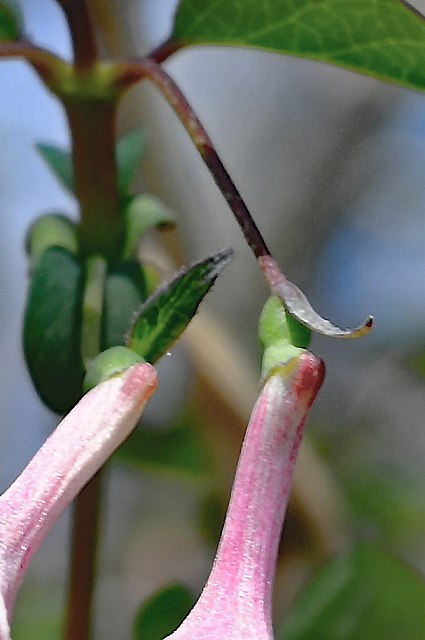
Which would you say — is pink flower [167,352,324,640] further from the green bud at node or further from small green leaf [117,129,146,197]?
small green leaf [117,129,146,197]

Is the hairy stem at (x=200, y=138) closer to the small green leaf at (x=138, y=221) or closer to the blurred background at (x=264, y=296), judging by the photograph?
the small green leaf at (x=138, y=221)

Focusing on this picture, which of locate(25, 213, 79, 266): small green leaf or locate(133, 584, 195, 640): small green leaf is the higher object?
locate(25, 213, 79, 266): small green leaf

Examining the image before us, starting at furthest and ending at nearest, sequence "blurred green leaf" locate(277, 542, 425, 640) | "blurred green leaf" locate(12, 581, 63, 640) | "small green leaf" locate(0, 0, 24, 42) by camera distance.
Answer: "blurred green leaf" locate(12, 581, 63, 640), "blurred green leaf" locate(277, 542, 425, 640), "small green leaf" locate(0, 0, 24, 42)

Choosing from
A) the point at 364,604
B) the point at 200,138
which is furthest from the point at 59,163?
the point at 364,604

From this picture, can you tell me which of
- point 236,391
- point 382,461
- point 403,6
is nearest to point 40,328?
point 403,6

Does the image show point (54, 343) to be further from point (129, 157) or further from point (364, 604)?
point (364, 604)

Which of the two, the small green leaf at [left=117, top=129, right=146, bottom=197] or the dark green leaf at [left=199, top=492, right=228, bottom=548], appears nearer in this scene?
the small green leaf at [left=117, top=129, right=146, bottom=197]

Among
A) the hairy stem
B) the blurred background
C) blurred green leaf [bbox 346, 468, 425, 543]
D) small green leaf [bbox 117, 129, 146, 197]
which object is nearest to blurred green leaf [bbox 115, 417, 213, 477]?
the blurred background
